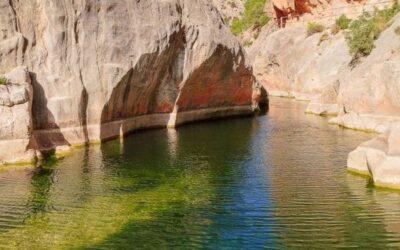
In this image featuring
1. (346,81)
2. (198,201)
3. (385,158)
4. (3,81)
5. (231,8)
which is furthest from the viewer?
(231,8)

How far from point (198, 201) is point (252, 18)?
82.8 m

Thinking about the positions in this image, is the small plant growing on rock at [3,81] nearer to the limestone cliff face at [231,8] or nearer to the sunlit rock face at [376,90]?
the sunlit rock face at [376,90]

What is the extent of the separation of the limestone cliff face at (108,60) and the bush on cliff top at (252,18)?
5318cm

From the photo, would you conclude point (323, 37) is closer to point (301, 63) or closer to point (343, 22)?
point (343, 22)

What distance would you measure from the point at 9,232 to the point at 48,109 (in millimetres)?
15020

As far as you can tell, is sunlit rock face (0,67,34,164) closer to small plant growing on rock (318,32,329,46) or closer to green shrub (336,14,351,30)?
small plant growing on rock (318,32,329,46)

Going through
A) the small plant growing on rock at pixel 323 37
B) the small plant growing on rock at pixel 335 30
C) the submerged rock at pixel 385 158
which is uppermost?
the small plant growing on rock at pixel 335 30

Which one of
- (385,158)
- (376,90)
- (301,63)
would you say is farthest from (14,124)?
(301,63)

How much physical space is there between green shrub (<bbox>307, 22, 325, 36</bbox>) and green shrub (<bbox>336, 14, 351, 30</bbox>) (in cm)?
440

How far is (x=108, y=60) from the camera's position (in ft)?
108

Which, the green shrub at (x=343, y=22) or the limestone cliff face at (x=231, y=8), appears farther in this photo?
the limestone cliff face at (x=231, y=8)

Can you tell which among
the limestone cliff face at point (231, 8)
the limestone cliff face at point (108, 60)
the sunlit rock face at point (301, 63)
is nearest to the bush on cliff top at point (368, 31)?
the sunlit rock face at point (301, 63)

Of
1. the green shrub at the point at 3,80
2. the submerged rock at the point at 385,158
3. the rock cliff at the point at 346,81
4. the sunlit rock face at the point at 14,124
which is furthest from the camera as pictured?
the green shrub at the point at 3,80

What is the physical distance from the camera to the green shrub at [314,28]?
229 ft
